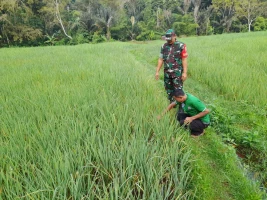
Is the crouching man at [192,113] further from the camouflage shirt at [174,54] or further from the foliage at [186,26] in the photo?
the foliage at [186,26]

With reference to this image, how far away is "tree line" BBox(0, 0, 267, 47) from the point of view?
902 inches

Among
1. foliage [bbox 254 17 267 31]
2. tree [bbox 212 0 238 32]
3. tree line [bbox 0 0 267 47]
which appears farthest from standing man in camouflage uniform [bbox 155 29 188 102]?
foliage [bbox 254 17 267 31]

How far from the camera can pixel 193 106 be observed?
262 cm

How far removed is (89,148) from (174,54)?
209cm

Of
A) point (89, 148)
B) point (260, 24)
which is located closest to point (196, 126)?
point (89, 148)

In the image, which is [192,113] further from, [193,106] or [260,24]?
[260,24]

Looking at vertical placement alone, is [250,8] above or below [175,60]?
above

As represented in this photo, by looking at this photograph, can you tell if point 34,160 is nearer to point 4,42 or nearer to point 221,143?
point 221,143

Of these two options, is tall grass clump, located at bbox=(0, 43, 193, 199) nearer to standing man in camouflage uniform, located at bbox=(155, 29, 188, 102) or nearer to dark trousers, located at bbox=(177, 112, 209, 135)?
dark trousers, located at bbox=(177, 112, 209, 135)

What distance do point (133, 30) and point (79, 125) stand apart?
2694 cm

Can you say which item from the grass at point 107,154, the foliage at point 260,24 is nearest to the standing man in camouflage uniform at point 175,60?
the grass at point 107,154

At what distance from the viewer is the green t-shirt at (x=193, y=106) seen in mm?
2578

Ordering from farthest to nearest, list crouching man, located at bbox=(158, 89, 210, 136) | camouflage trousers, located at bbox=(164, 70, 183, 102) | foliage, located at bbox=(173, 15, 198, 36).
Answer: foliage, located at bbox=(173, 15, 198, 36)
camouflage trousers, located at bbox=(164, 70, 183, 102)
crouching man, located at bbox=(158, 89, 210, 136)

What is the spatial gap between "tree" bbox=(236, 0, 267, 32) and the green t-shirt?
27637mm
